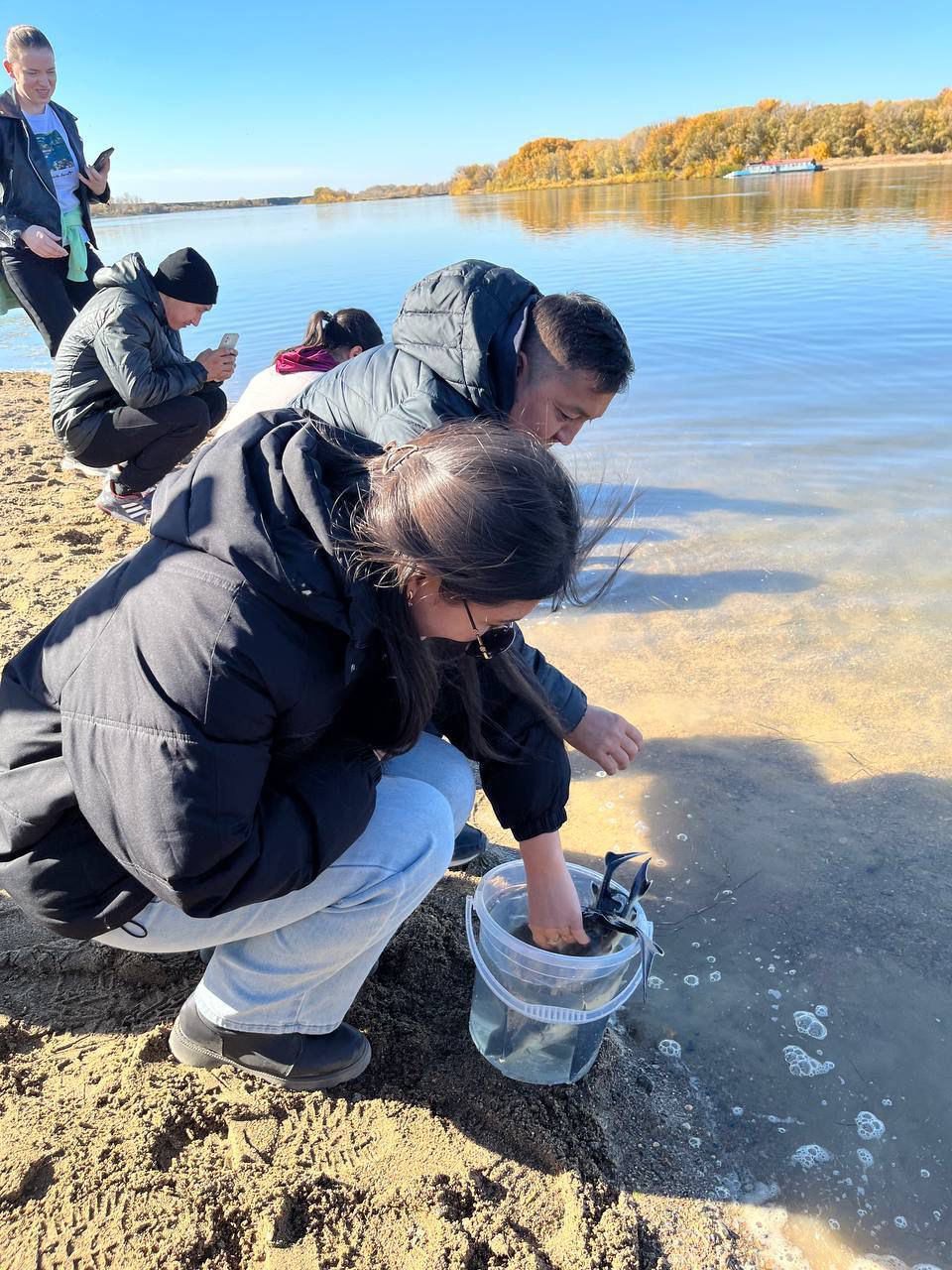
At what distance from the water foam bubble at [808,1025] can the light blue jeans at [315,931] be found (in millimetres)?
942

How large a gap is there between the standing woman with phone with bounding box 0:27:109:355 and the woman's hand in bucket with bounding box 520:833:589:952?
452cm

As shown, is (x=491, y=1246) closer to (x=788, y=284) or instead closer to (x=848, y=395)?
(x=848, y=395)

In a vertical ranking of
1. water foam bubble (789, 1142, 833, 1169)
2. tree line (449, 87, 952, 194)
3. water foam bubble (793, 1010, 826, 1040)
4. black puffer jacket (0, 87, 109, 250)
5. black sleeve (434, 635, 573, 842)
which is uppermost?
tree line (449, 87, 952, 194)

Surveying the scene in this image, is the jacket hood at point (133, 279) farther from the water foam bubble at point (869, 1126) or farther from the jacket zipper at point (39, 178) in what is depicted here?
the water foam bubble at point (869, 1126)

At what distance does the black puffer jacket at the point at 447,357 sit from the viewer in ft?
7.85

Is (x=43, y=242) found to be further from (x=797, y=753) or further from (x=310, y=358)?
(x=797, y=753)

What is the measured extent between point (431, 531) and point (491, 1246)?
125cm

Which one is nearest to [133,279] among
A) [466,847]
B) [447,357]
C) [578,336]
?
[447,357]

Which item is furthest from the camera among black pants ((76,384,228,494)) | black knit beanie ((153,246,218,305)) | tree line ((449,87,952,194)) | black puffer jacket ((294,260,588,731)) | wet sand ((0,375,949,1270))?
tree line ((449,87,952,194))

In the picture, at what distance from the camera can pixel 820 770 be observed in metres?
2.79

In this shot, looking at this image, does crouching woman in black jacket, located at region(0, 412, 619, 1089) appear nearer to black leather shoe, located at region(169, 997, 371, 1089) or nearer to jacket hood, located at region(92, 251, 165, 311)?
black leather shoe, located at region(169, 997, 371, 1089)

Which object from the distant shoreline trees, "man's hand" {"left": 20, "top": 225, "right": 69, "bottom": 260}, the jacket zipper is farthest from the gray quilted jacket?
the distant shoreline trees

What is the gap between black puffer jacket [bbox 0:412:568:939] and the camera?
1263 mm

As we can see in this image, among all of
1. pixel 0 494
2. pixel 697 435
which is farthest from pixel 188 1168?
pixel 697 435
